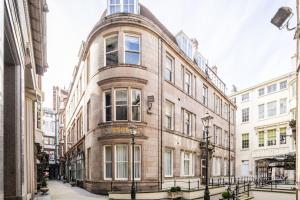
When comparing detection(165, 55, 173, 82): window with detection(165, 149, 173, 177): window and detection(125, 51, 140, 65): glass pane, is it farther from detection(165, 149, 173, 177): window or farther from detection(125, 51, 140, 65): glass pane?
detection(165, 149, 173, 177): window

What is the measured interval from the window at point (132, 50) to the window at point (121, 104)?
7.28ft

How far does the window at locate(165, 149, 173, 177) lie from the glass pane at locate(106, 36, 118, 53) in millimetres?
8666

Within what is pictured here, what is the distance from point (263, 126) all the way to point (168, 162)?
96.6ft

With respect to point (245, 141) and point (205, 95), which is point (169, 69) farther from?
point (245, 141)

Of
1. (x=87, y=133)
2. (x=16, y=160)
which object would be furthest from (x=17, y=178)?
(x=87, y=133)

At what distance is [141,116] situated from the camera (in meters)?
19.5

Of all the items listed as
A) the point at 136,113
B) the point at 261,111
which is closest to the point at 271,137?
the point at 261,111

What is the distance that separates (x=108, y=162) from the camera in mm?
19203

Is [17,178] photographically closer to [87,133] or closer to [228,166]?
[87,133]

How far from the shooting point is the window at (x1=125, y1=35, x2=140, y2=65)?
65.0ft

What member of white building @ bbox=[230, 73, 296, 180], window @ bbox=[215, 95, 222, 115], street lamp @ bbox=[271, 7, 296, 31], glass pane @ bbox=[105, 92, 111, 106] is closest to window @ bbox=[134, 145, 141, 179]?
glass pane @ bbox=[105, 92, 111, 106]

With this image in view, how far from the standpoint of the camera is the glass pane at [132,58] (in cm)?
1978

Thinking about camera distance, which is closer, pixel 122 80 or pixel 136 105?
pixel 122 80

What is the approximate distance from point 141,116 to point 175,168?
5904mm
